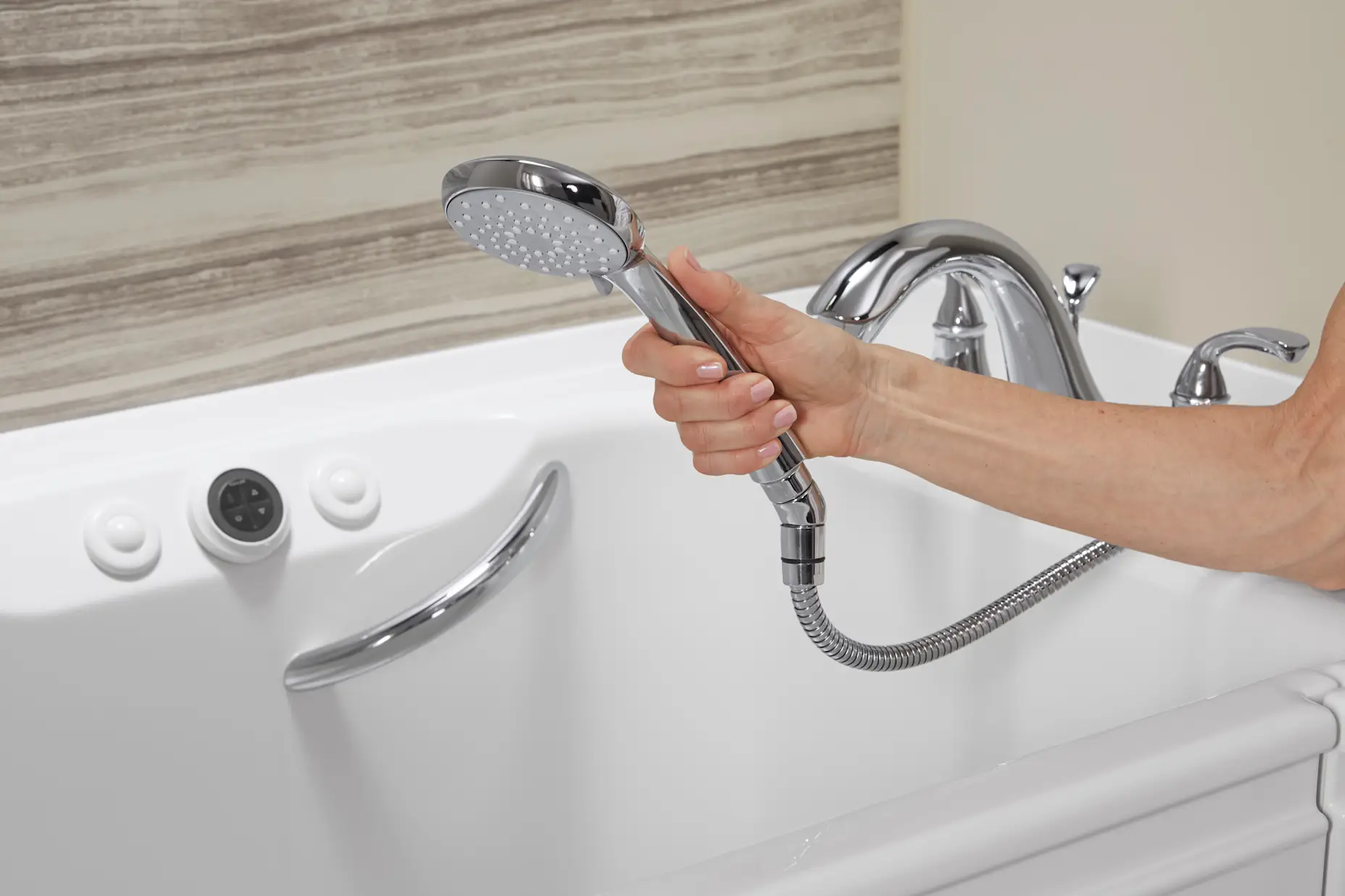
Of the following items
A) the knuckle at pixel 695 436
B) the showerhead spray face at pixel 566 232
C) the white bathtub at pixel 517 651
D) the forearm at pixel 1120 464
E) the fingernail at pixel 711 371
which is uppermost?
the showerhead spray face at pixel 566 232

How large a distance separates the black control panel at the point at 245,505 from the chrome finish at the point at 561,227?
1.36 feet

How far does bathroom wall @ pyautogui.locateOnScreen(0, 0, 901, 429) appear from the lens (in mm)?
991

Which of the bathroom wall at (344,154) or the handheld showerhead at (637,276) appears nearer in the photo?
the handheld showerhead at (637,276)

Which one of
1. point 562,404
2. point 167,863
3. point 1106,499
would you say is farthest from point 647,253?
point 167,863

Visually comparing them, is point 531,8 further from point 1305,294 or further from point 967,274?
point 1305,294

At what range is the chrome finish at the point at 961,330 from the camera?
915 millimetres

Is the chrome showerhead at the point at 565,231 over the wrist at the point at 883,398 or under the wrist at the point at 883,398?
over

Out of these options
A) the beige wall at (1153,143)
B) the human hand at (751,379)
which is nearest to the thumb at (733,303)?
the human hand at (751,379)

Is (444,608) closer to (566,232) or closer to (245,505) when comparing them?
(245,505)

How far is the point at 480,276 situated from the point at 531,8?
0.77ft

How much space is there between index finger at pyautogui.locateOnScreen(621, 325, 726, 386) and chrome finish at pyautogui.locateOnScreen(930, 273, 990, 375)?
0.32m

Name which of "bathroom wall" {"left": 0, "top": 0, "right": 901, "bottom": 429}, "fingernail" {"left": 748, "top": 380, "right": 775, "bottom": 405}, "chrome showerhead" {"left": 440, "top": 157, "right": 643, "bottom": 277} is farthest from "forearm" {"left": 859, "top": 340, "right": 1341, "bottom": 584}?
"bathroom wall" {"left": 0, "top": 0, "right": 901, "bottom": 429}

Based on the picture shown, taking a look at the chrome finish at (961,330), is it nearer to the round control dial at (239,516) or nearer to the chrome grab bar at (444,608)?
the chrome grab bar at (444,608)

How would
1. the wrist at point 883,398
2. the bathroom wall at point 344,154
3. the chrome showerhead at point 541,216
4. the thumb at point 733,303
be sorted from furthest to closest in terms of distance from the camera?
the bathroom wall at point 344,154, the wrist at point 883,398, the thumb at point 733,303, the chrome showerhead at point 541,216
